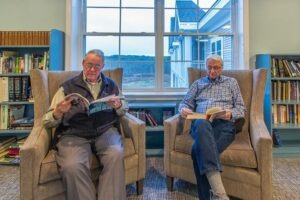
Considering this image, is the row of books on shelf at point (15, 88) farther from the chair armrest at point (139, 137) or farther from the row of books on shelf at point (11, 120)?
the chair armrest at point (139, 137)

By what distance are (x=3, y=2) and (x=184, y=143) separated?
258cm

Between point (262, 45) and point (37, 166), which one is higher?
point (262, 45)

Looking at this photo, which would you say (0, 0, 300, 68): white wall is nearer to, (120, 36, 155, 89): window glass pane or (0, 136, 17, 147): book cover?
(120, 36, 155, 89): window glass pane

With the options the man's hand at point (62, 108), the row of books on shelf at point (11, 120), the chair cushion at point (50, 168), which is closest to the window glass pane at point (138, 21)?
the row of books on shelf at point (11, 120)

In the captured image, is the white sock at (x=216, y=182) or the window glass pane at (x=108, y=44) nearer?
the white sock at (x=216, y=182)

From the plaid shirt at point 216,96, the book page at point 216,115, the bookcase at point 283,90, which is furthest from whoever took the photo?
the bookcase at point 283,90

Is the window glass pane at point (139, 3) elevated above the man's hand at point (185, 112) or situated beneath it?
elevated above

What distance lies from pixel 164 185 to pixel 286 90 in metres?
1.81

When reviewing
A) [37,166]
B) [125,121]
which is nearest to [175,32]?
[125,121]

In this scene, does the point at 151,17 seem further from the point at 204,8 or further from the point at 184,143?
the point at 184,143

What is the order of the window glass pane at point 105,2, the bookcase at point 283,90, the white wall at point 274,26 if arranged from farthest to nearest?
the window glass pane at point 105,2 → the white wall at point 274,26 → the bookcase at point 283,90

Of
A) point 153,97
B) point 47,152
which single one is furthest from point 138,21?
point 47,152

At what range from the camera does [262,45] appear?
3186mm

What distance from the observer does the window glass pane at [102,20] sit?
331 centimetres
